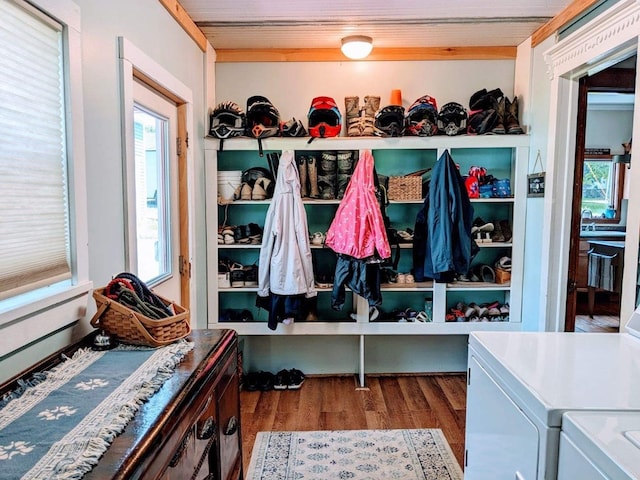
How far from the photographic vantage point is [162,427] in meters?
0.98

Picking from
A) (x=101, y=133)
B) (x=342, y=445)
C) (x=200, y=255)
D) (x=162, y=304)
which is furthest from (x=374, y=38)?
(x=342, y=445)

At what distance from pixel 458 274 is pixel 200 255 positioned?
1731 millimetres

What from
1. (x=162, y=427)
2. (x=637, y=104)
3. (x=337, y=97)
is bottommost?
(x=162, y=427)

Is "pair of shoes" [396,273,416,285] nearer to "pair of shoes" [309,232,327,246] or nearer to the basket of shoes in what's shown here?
"pair of shoes" [309,232,327,246]

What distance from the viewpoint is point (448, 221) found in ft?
9.66

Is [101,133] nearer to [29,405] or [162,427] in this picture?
[29,405]

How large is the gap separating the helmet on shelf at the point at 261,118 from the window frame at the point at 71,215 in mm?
1595

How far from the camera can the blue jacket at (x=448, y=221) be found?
2947mm

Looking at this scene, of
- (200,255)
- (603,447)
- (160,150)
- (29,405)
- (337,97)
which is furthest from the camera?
(337,97)

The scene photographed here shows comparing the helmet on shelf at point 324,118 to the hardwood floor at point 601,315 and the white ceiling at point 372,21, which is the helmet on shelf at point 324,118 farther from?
the hardwood floor at point 601,315

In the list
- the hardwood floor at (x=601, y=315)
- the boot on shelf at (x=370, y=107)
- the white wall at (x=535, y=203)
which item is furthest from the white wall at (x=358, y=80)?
the hardwood floor at (x=601, y=315)

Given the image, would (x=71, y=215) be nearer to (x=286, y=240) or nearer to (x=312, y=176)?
(x=286, y=240)

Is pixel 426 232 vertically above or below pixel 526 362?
above

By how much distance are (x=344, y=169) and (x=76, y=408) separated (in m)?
2.41
